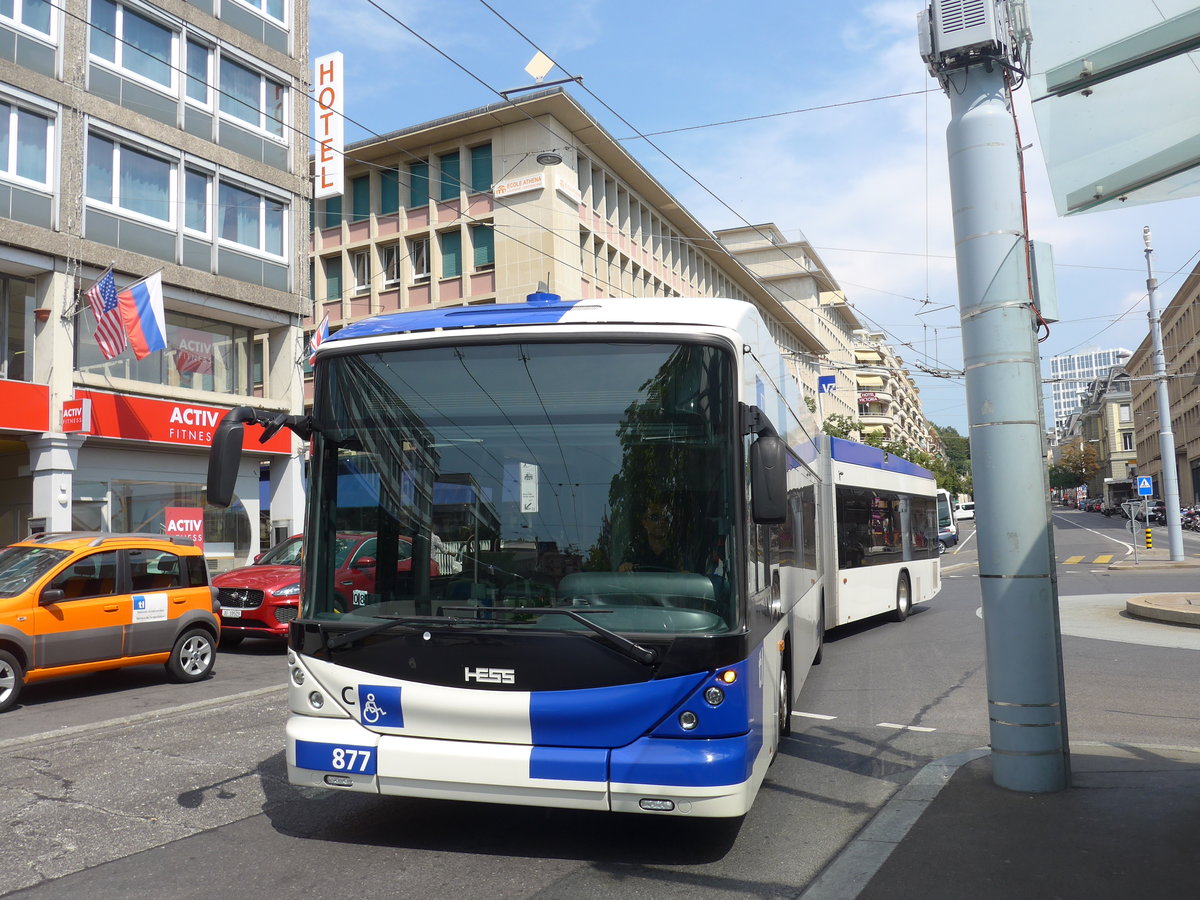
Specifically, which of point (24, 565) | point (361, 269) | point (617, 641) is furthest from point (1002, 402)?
point (361, 269)

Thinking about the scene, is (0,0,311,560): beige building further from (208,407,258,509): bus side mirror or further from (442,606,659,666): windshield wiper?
(442,606,659,666): windshield wiper

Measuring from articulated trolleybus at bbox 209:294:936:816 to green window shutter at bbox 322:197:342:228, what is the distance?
3879cm

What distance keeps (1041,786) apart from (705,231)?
4634 cm

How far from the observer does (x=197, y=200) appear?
23.2 meters

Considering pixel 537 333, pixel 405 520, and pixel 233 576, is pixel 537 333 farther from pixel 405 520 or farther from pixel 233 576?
pixel 233 576

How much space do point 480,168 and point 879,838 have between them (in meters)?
36.5

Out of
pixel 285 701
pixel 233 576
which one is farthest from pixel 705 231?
pixel 285 701

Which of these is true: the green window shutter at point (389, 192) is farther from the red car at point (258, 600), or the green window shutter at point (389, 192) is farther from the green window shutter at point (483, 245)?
the red car at point (258, 600)

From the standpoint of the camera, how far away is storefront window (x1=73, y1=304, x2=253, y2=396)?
A: 68.8 ft

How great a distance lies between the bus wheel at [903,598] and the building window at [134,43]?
692 inches

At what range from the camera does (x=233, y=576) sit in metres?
14.8

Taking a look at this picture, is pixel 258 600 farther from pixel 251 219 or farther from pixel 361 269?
pixel 361 269

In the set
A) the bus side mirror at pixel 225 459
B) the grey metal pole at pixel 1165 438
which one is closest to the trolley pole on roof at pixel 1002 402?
the bus side mirror at pixel 225 459

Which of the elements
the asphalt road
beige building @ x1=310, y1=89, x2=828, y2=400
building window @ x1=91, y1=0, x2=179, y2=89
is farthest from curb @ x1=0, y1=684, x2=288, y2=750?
beige building @ x1=310, y1=89, x2=828, y2=400
